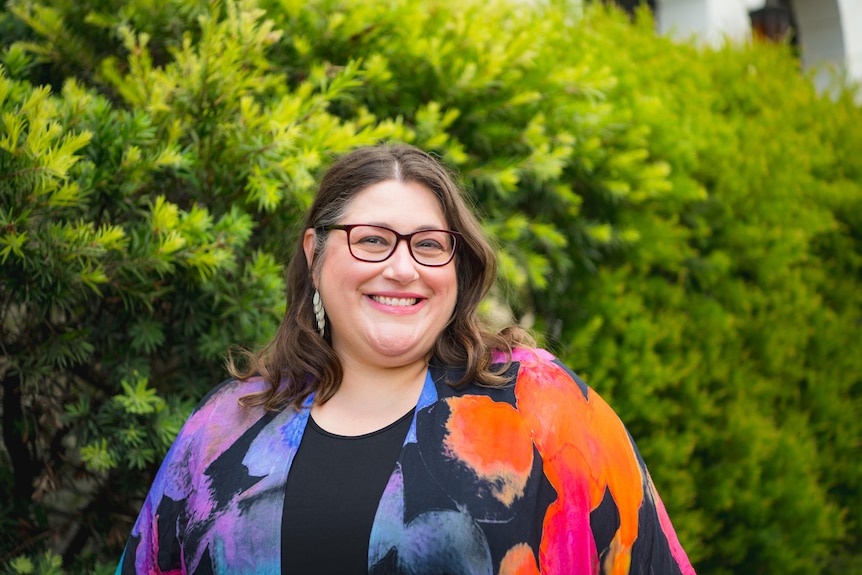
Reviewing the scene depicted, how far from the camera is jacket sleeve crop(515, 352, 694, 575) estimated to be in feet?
6.49

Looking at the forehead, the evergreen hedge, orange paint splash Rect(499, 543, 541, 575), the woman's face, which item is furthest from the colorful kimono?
the evergreen hedge

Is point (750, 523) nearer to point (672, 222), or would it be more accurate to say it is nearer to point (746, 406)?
point (746, 406)

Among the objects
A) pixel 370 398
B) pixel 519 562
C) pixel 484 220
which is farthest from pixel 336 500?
pixel 484 220

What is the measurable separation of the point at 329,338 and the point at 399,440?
1.50 ft

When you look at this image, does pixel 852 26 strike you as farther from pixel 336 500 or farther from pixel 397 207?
pixel 336 500

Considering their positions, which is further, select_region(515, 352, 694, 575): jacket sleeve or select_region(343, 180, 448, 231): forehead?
select_region(343, 180, 448, 231): forehead

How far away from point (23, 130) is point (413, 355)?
1.25 m

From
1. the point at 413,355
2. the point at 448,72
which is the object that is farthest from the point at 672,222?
the point at 413,355

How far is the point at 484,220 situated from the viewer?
3072mm

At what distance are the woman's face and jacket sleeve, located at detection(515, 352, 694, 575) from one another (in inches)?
11.7

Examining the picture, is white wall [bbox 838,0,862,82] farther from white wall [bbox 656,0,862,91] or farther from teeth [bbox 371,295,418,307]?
teeth [bbox 371,295,418,307]

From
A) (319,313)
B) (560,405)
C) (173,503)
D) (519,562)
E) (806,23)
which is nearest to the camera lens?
(519,562)

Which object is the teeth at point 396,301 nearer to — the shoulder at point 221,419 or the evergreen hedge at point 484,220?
the shoulder at point 221,419

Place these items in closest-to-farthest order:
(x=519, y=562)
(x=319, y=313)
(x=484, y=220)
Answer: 1. (x=519, y=562)
2. (x=319, y=313)
3. (x=484, y=220)
